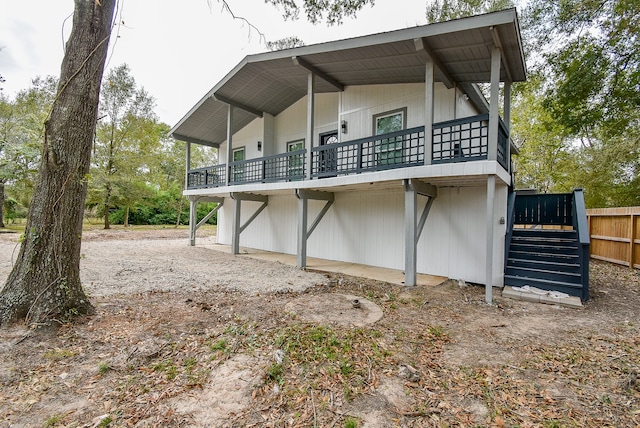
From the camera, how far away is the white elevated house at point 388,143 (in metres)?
5.66

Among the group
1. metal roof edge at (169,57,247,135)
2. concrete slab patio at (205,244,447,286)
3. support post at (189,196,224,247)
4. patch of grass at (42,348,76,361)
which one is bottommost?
patch of grass at (42,348,76,361)

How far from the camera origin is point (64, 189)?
11.9 ft

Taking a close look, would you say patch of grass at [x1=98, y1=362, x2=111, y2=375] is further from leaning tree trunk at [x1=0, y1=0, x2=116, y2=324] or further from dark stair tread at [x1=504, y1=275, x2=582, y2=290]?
dark stair tread at [x1=504, y1=275, x2=582, y2=290]

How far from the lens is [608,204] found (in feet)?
45.7

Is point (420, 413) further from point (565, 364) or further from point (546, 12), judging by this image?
point (546, 12)

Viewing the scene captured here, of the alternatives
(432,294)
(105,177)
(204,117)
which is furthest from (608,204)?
(105,177)

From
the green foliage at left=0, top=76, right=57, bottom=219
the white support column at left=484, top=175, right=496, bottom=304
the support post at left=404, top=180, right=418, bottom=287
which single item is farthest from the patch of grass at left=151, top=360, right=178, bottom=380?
the green foliage at left=0, top=76, right=57, bottom=219

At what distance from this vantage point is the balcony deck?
5.64 metres

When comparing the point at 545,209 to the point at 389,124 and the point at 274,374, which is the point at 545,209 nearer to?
the point at 389,124

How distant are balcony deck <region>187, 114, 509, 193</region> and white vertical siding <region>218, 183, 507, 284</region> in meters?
1.08

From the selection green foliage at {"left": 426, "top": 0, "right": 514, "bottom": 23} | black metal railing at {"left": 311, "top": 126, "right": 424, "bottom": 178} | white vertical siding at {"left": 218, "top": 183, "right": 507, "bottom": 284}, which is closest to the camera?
white vertical siding at {"left": 218, "top": 183, "right": 507, "bottom": 284}

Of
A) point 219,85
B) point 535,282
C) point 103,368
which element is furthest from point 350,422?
point 219,85

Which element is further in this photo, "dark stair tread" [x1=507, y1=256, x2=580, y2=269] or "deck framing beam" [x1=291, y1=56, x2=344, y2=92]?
"deck framing beam" [x1=291, y1=56, x2=344, y2=92]

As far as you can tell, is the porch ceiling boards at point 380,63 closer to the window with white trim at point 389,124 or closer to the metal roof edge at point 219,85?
the metal roof edge at point 219,85
